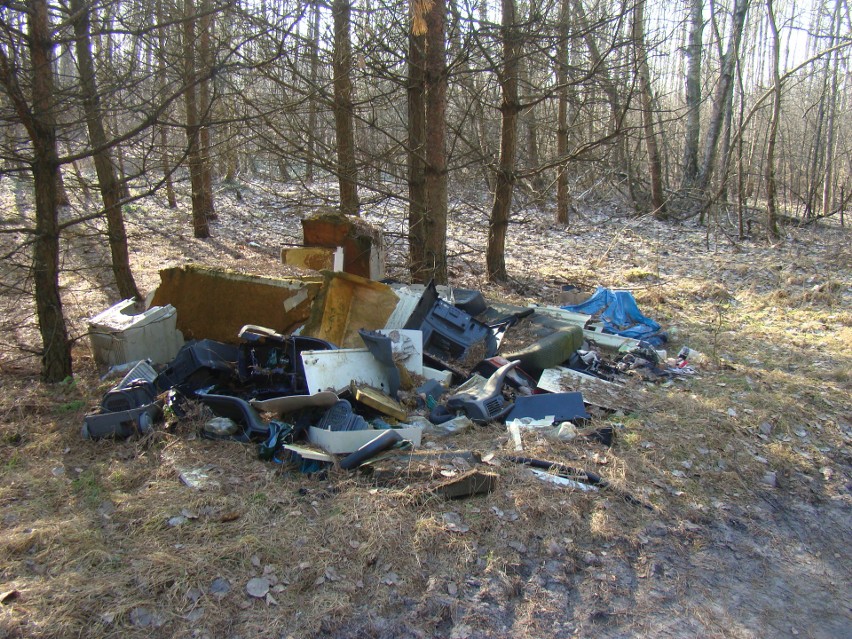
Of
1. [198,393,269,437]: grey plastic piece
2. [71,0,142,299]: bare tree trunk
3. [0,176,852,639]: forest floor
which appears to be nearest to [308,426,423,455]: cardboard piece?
[0,176,852,639]: forest floor

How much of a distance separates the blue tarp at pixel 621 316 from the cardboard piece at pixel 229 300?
3.39 m

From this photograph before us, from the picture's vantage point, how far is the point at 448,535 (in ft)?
9.55

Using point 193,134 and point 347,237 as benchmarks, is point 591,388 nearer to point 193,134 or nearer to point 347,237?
point 347,237

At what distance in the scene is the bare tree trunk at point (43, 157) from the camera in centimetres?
400

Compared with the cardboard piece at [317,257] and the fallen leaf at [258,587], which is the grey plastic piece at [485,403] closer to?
the fallen leaf at [258,587]

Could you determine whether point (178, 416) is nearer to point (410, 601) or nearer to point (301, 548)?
point (301, 548)

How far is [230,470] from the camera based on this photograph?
3.42 m

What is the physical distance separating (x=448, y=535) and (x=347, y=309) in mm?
2832

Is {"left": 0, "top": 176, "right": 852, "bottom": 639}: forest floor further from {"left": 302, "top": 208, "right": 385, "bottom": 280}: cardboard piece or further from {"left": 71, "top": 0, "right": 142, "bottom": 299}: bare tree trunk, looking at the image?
{"left": 302, "top": 208, "right": 385, "bottom": 280}: cardboard piece

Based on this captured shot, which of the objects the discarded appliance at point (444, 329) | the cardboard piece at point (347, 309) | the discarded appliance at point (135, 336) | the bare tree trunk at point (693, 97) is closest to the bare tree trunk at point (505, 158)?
the discarded appliance at point (444, 329)

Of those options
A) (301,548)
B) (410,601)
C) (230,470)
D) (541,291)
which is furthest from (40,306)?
(541,291)

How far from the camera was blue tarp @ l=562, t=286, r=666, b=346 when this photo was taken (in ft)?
21.5

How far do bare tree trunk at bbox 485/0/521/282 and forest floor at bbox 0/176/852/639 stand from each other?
13.7ft

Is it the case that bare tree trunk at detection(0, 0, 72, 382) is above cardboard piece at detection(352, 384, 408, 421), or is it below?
above
